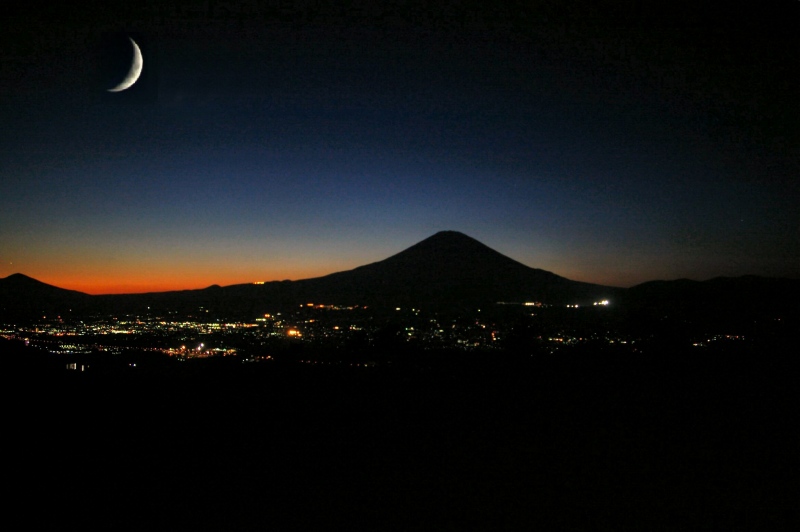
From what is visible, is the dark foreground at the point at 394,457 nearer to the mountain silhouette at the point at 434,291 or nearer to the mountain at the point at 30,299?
the mountain silhouette at the point at 434,291

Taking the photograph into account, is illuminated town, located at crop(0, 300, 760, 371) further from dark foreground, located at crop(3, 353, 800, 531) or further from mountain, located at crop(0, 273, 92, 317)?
dark foreground, located at crop(3, 353, 800, 531)

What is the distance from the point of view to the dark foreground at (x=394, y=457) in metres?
3.94

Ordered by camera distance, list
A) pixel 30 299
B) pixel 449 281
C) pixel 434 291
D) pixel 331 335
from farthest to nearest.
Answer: pixel 449 281
pixel 434 291
pixel 30 299
pixel 331 335

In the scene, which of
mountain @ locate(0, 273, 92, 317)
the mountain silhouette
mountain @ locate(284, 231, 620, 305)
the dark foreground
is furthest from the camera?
mountain @ locate(284, 231, 620, 305)

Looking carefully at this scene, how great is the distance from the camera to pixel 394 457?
4.92 metres

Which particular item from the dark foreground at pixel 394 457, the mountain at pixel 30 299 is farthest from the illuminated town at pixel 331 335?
the dark foreground at pixel 394 457

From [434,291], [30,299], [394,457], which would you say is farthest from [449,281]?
[394,457]

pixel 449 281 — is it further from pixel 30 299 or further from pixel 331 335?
pixel 30 299

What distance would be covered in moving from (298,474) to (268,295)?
36845 mm

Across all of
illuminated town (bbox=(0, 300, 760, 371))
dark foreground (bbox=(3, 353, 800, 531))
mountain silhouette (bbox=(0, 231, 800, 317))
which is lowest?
dark foreground (bbox=(3, 353, 800, 531))

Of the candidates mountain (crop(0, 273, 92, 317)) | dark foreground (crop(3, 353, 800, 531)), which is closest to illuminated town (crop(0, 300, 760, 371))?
mountain (crop(0, 273, 92, 317))

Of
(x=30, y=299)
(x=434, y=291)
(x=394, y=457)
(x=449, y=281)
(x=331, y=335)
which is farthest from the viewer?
(x=449, y=281)

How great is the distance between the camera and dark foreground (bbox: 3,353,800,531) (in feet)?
12.9

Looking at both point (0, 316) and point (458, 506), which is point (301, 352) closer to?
point (458, 506)
